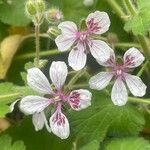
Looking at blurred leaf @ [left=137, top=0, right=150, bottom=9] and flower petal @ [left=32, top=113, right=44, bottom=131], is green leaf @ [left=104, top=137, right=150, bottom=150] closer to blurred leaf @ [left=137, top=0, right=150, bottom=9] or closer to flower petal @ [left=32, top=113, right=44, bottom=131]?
flower petal @ [left=32, top=113, right=44, bottom=131]

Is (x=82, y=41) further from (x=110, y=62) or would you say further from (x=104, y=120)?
(x=104, y=120)

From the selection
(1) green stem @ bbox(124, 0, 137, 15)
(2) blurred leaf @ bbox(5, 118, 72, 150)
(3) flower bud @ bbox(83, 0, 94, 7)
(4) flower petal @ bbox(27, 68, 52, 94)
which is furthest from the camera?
(3) flower bud @ bbox(83, 0, 94, 7)

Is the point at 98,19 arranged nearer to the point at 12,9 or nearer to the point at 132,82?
the point at 132,82

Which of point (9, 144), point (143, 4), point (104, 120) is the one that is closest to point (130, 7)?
point (143, 4)

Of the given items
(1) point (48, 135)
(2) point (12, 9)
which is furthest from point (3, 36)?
(1) point (48, 135)

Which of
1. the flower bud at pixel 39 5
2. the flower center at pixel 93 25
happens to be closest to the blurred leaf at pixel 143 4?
the flower center at pixel 93 25

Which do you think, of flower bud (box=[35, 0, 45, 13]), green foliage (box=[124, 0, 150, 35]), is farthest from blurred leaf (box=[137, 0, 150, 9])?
flower bud (box=[35, 0, 45, 13])

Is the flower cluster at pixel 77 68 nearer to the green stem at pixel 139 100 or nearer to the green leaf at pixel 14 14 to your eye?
the green stem at pixel 139 100
